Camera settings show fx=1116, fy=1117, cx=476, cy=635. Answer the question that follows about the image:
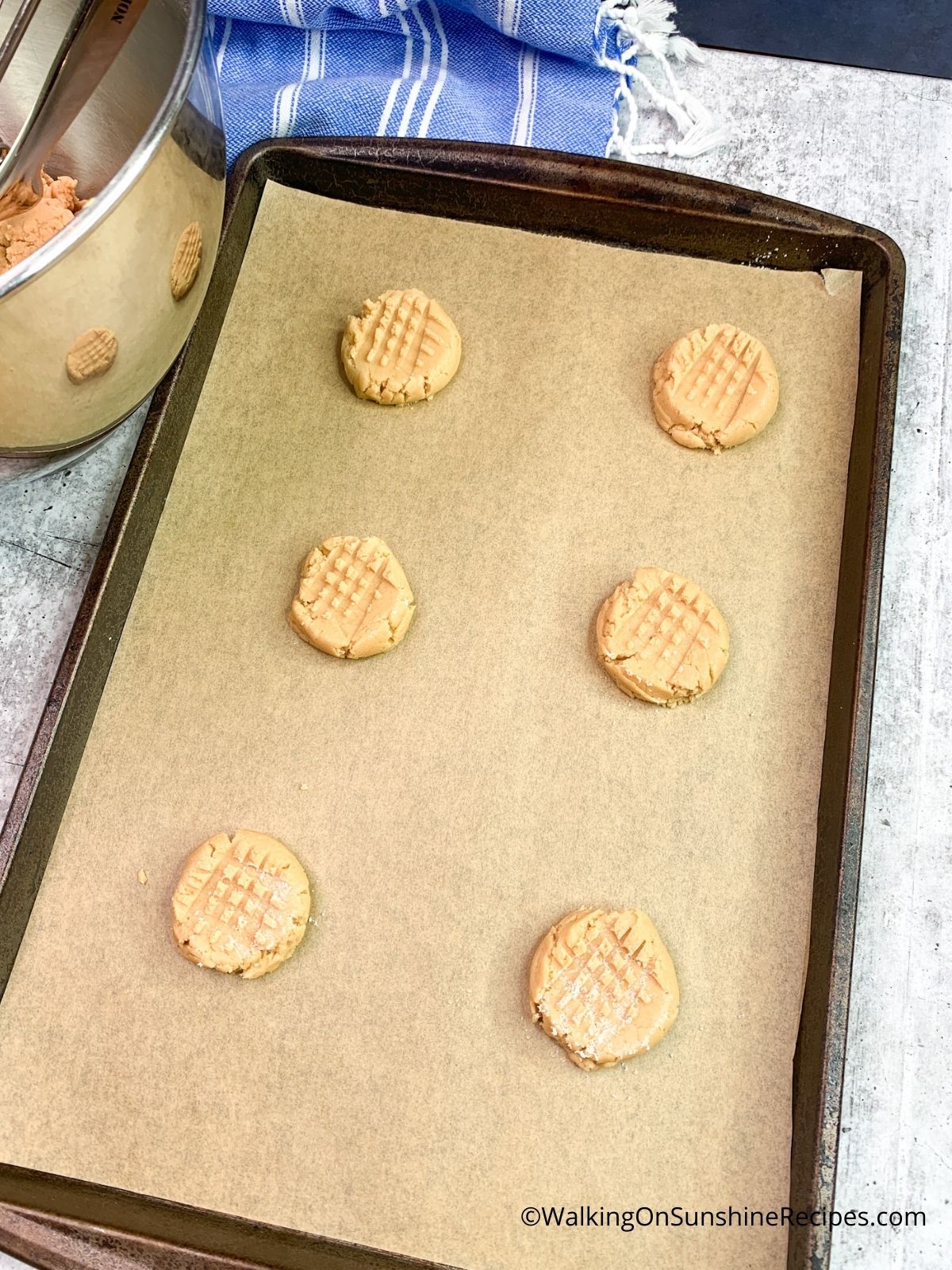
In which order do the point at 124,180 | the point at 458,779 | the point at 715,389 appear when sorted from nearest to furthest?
the point at 124,180
the point at 458,779
the point at 715,389

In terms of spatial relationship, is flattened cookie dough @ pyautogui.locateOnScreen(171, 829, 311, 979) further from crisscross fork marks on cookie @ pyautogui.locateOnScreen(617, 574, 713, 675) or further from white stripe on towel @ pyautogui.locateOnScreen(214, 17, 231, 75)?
white stripe on towel @ pyautogui.locateOnScreen(214, 17, 231, 75)

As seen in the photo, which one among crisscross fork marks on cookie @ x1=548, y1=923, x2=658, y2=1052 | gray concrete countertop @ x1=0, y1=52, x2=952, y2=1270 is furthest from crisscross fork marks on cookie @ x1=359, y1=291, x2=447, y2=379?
crisscross fork marks on cookie @ x1=548, y1=923, x2=658, y2=1052

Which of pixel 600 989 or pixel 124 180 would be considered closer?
pixel 124 180

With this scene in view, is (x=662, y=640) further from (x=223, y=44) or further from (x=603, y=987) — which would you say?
(x=223, y=44)

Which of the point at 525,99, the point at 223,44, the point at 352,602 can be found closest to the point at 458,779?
the point at 352,602

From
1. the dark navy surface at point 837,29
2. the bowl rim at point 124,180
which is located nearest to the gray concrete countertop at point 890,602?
the dark navy surface at point 837,29

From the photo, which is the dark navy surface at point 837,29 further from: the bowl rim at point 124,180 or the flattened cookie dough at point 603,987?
the flattened cookie dough at point 603,987

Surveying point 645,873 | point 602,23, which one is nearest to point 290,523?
point 645,873
